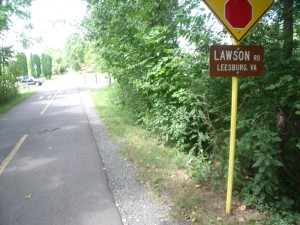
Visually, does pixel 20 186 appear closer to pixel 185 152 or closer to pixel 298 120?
pixel 185 152

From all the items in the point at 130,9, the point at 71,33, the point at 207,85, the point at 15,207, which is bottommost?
the point at 15,207

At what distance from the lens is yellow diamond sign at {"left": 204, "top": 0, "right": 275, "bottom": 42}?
335cm

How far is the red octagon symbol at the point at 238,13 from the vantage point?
3352 millimetres

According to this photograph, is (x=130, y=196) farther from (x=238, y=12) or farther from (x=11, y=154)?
(x=11, y=154)

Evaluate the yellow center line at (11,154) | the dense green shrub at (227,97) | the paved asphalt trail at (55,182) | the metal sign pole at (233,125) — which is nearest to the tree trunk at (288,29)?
the dense green shrub at (227,97)

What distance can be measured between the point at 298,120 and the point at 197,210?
1.89 meters

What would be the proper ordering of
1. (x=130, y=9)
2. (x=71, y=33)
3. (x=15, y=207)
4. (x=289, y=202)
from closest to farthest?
(x=289, y=202)
(x=15, y=207)
(x=130, y=9)
(x=71, y=33)

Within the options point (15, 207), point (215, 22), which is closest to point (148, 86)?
point (215, 22)

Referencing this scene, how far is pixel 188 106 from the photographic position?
6.24 m

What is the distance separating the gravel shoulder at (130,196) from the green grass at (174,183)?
0.13 metres

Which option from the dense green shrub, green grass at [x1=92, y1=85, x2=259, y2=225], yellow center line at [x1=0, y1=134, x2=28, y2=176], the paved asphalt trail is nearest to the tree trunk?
the dense green shrub

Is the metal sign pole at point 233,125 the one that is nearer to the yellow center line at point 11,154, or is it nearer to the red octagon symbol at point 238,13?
the red octagon symbol at point 238,13

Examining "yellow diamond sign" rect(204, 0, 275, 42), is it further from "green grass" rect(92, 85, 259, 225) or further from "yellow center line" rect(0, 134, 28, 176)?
"yellow center line" rect(0, 134, 28, 176)

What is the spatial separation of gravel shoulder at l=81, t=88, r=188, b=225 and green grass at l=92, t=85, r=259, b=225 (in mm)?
131
